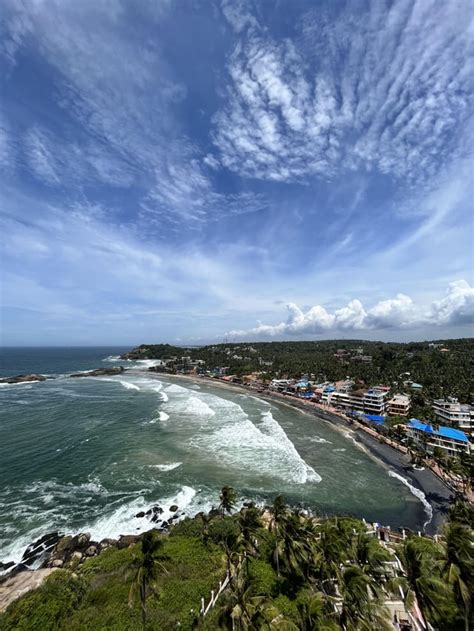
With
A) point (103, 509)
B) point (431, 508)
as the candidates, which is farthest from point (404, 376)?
point (103, 509)

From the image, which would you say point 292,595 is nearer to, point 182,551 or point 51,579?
point 182,551

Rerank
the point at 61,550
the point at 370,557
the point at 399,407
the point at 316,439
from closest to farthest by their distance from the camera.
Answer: the point at 370,557 → the point at 61,550 → the point at 316,439 → the point at 399,407

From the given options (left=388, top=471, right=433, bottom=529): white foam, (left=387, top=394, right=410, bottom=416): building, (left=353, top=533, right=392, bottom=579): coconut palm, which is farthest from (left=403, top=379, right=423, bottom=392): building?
(left=353, top=533, right=392, bottom=579): coconut palm

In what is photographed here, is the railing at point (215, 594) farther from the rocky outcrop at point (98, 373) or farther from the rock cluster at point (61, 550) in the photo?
the rocky outcrop at point (98, 373)

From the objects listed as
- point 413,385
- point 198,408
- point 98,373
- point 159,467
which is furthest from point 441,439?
point 98,373

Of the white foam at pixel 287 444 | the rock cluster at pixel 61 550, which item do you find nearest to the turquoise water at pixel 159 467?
the white foam at pixel 287 444

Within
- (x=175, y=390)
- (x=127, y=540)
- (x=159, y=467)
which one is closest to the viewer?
(x=127, y=540)

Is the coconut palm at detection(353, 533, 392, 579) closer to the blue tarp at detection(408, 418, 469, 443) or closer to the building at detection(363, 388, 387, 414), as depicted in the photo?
the blue tarp at detection(408, 418, 469, 443)

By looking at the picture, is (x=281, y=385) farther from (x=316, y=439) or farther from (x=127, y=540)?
(x=127, y=540)
